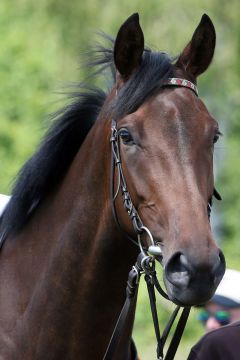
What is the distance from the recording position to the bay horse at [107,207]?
355 centimetres

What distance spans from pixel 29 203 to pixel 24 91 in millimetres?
8659

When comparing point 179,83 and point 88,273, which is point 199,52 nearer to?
point 179,83

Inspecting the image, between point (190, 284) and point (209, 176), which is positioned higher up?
point (209, 176)

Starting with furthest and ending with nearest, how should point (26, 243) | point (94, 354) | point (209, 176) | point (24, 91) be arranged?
point (24, 91) < point (26, 243) < point (94, 354) < point (209, 176)

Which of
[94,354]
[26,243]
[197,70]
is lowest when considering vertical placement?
[94,354]

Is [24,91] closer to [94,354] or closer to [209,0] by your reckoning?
[209,0]

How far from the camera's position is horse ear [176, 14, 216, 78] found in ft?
13.2

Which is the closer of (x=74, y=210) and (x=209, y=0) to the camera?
(x=74, y=210)

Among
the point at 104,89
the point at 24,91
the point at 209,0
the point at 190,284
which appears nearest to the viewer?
the point at 190,284

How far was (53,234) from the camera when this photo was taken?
13.6ft

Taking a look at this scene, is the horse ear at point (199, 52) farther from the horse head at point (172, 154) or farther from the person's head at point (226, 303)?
the person's head at point (226, 303)

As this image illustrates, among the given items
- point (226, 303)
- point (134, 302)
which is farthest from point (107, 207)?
point (226, 303)

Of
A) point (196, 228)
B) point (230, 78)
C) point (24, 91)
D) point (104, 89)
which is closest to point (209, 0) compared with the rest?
point (230, 78)

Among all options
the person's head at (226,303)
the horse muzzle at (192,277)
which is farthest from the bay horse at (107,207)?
the person's head at (226,303)
